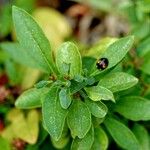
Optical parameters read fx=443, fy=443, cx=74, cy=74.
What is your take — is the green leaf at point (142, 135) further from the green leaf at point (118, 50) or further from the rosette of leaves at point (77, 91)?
the green leaf at point (118, 50)

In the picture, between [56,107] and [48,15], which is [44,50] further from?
[48,15]

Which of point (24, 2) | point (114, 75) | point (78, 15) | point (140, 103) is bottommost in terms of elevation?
point (78, 15)

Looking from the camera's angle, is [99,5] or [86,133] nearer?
[86,133]

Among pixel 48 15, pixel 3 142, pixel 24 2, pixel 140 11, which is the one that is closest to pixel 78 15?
pixel 48 15

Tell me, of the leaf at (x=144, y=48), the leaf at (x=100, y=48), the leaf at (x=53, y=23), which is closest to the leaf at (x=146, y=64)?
the leaf at (x=144, y=48)

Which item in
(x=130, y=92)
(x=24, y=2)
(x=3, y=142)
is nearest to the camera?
(x=130, y=92)

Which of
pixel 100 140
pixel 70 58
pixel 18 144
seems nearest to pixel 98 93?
pixel 70 58

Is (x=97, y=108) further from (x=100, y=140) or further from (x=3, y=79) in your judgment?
(x=3, y=79)

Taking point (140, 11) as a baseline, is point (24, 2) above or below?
below
